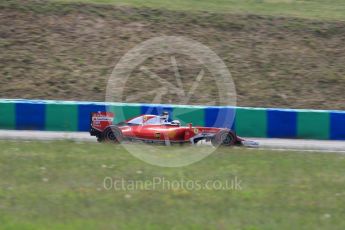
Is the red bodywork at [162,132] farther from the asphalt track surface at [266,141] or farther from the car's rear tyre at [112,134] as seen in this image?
the asphalt track surface at [266,141]

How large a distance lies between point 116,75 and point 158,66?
1.26m

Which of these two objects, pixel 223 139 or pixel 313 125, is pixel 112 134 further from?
pixel 313 125

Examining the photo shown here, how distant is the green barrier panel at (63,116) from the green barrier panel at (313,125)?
5.17 meters

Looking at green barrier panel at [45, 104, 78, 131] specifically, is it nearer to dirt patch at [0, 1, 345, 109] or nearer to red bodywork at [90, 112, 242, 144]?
dirt patch at [0, 1, 345, 109]

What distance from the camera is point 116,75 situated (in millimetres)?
20078

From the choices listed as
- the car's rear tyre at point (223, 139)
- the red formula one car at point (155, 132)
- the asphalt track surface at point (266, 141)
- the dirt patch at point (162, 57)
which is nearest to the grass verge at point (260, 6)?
the dirt patch at point (162, 57)

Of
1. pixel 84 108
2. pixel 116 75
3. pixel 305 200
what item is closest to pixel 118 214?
pixel 305 200

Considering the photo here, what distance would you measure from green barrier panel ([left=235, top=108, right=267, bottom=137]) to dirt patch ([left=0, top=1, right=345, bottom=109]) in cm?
207

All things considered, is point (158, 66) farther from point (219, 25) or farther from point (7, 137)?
point (7, 137)

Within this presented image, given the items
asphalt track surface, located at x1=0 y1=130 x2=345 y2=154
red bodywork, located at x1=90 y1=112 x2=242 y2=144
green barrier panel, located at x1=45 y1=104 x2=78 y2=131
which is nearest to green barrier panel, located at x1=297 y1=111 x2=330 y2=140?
asphalt track surface, located at x1=0 y1=130 x2=345 y2=154

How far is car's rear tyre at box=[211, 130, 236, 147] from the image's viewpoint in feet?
46.2

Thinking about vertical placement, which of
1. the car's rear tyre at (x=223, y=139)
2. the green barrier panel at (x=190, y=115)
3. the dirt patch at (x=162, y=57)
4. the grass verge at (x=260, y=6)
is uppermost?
the grass verge at (x=260, y=6)

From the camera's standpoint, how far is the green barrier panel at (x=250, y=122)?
55.3 ft

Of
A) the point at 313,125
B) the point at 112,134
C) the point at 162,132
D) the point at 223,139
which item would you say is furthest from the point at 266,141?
the point at 112,134
